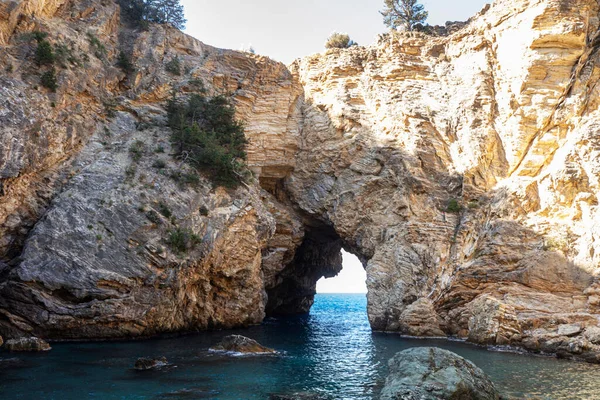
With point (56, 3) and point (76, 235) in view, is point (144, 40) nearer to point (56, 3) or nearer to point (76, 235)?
point (56, 3)

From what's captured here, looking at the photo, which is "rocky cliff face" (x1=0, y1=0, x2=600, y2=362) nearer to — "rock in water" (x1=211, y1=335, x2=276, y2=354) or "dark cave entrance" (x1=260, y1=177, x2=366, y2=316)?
"dark cave entrance" (x1=260, y1=177, x2=366, y2=316)

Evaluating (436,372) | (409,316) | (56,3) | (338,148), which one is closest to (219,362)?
(436,372)

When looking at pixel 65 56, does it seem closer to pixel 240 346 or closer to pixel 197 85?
pixel 197 85

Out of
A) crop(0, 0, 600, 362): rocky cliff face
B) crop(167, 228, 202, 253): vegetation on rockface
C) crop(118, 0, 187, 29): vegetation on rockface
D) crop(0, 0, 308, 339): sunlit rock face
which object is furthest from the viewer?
crop(118, 0, 187, 29): vegetation on rockface

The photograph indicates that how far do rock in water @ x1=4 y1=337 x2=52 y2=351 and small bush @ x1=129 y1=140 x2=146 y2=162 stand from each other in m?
13.7

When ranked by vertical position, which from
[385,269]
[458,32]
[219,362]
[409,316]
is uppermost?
[458,32]

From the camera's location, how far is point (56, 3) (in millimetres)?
32844

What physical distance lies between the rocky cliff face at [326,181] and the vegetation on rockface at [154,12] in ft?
6.14

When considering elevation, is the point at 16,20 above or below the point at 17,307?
above

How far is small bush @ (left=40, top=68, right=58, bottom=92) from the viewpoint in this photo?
1113 inches

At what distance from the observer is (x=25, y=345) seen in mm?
20719

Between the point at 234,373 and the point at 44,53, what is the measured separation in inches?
926

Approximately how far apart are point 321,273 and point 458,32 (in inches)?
1133

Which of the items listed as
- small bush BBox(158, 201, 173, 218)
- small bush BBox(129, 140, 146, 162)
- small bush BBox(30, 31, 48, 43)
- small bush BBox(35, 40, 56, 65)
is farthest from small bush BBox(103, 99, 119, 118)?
small bush BBox(158, 201, 173, 218)
